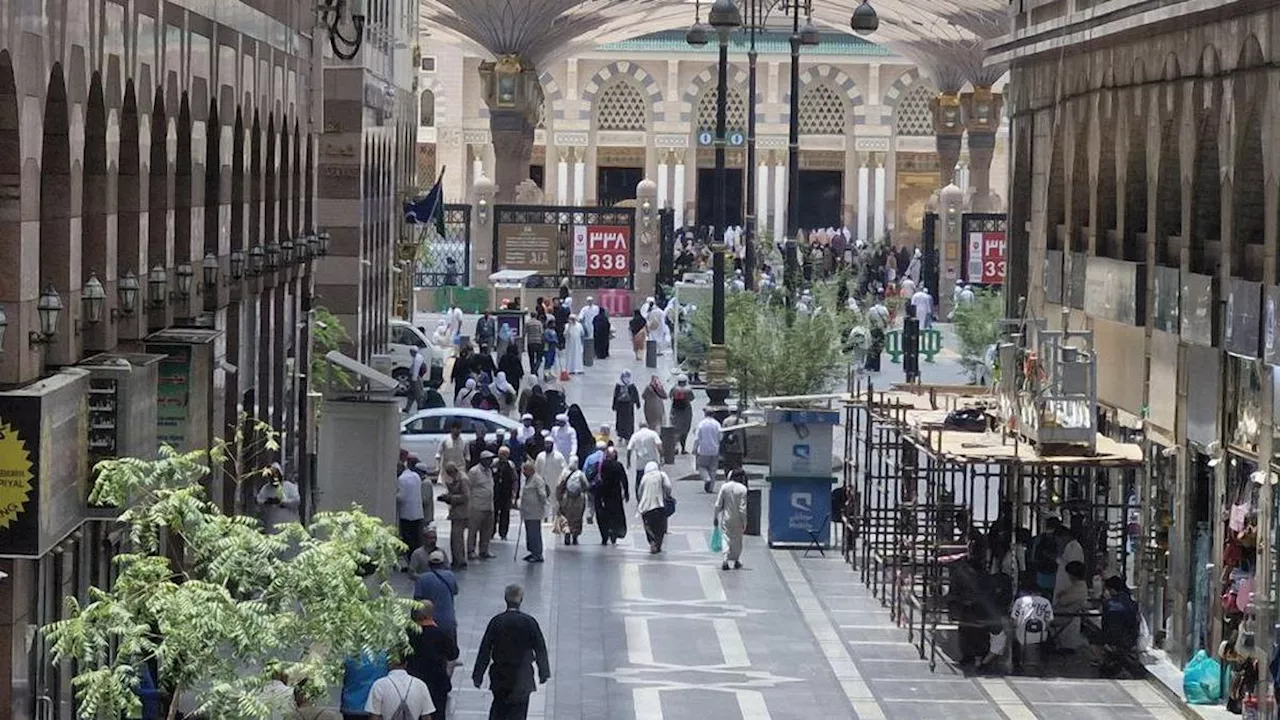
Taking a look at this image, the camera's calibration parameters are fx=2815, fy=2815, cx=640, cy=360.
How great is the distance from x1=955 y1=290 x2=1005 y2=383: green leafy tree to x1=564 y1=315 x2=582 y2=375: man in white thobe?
7.02 metres

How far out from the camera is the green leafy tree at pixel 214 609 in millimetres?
12547

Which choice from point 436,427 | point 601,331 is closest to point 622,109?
point 601,331

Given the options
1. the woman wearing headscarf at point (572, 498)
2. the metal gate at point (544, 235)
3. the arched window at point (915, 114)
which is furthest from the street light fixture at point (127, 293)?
the arched window at point (915, 114)

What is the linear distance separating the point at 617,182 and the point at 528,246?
1308 inches

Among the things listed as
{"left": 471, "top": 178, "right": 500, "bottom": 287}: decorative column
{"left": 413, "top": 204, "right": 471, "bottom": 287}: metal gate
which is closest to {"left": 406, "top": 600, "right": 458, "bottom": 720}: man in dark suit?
{"left": 413, "top": 204, "right": 471, "bottom": 287}: metal gate

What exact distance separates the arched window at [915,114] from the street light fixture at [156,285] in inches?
2909

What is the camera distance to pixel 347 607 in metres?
13.6

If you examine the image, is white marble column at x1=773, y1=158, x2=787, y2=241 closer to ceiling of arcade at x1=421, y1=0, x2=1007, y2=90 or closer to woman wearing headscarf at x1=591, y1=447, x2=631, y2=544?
ceiling of arcade at x1=421, y1=0, x2=1007, y2=90

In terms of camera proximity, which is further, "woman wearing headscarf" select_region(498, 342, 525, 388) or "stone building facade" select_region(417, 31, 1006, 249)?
"stone building facade" select_region(417, 31, 1006, 249)

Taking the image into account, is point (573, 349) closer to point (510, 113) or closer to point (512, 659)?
point (510, 113)

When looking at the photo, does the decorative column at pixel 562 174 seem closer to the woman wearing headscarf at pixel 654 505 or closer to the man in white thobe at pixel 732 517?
the woman wearing headscarf at pixel 654 505

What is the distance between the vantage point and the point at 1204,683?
2308 centimetres

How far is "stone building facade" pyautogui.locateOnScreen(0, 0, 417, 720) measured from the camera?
49.4 ft

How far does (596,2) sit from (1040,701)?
162 ft
